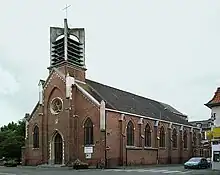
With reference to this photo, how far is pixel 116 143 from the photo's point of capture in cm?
5219

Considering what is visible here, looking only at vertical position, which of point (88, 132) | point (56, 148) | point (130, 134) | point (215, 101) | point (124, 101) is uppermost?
point (124, 101)

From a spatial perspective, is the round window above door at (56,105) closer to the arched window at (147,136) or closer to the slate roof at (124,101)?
the slate roof at (124,101)

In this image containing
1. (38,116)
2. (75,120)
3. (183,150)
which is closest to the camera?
(75,120)

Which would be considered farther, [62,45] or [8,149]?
[8,149]

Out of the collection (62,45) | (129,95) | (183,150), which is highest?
(62,45)

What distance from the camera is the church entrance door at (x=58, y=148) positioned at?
54125 mm

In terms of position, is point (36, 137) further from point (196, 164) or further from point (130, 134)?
point (196, 164)

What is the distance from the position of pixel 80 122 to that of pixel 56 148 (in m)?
5.51

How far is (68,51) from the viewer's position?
55812 mm

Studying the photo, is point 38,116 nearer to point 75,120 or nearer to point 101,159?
point 75,120

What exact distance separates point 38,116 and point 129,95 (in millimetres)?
17450

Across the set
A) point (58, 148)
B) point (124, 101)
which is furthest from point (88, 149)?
point (124, 101)

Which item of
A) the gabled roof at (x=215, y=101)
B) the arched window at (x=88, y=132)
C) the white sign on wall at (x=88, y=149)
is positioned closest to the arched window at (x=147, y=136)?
the arched window at (x=88, y=132)

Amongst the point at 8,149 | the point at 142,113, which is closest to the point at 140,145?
the point at 142,113
